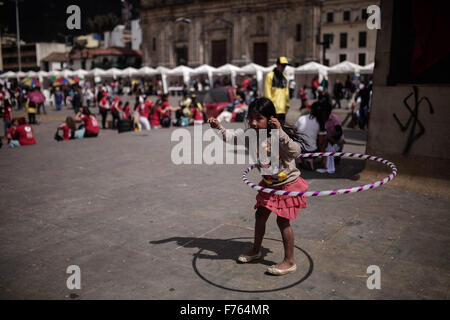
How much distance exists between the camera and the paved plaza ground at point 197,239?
3.46 meters

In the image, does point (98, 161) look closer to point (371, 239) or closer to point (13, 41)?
point (371, 239)

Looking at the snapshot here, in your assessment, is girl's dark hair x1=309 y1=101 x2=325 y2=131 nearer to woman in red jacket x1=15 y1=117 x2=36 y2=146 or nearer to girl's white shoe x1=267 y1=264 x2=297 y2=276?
girl's white shoe x1=267 y1=264 x2=297 y2=276

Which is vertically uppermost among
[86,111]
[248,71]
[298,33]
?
[298,33]

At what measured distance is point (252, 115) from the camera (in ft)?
11.7

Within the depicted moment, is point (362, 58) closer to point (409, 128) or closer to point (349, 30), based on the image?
point (349, 30)

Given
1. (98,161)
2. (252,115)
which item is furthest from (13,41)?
(252,115)

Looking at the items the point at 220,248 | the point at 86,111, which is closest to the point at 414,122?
the point at 220,248

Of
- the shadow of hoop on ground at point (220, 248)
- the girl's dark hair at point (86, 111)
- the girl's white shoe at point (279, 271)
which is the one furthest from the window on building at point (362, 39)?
the girl's white shoe at point (279, 271)

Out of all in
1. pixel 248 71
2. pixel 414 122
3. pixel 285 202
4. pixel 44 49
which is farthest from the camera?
pixel 44 49

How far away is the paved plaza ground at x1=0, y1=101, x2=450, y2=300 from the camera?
136 inches

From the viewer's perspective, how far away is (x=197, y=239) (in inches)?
180

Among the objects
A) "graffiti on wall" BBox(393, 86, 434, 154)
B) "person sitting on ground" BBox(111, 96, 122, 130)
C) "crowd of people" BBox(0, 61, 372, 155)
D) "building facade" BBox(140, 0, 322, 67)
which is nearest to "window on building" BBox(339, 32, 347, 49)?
"building facade" BBox(140, 0, 322, 67)
